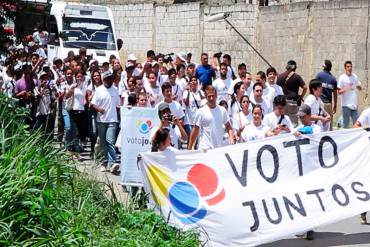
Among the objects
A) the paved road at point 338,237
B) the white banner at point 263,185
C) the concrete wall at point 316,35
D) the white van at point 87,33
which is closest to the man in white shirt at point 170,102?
the paved road at point 338,237

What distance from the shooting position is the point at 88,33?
1123 inches

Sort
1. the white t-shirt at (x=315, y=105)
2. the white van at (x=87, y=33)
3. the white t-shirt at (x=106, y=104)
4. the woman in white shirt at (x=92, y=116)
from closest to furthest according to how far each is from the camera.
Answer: the white t-shirt at (x=315, y=105) < the white t-shirt at (x=106, y=104) < the woman in white shirt at (x=92, y=116) < the white van at (x=87, y=33)

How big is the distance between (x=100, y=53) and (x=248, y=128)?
1665cm

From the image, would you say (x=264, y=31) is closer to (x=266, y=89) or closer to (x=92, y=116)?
(x=92, y=116)

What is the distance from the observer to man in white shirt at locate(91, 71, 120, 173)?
49.2 ft

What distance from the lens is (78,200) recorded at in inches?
325

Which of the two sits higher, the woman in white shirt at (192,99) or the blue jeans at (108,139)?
the woman in white shirt at (192,99)

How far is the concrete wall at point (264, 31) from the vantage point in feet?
74.5

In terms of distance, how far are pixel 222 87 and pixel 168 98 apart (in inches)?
136

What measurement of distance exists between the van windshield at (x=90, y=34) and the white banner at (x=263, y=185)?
18.3 metres

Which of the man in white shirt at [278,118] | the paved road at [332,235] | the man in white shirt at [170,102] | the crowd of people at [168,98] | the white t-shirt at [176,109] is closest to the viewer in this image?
the paved road at [332,235]

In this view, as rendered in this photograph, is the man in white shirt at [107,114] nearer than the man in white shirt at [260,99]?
No

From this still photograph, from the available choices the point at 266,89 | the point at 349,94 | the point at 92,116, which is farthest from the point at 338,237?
the point at 92,116

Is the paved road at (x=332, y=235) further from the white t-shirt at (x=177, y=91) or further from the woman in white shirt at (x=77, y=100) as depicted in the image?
the woman in white shirt at (x=77, y=100)
